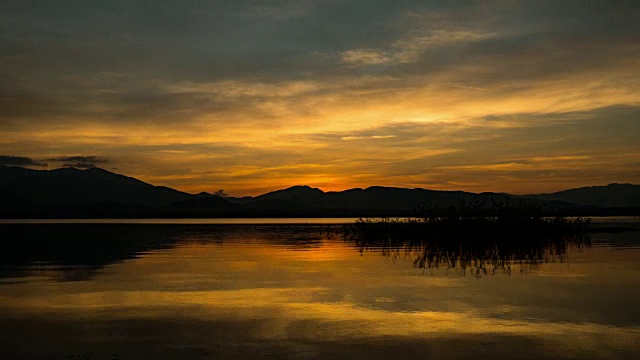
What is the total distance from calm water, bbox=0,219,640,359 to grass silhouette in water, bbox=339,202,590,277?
3.18 m

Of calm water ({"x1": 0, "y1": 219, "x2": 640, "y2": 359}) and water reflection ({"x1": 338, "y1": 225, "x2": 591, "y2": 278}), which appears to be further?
water reflection ({"x1": 338, "y1": 225, "x2": 591, "y2": 278})

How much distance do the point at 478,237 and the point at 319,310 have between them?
27856 millimetres

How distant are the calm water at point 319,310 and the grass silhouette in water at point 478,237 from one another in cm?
318

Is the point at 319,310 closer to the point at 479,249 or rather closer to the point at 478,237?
the point at 479,249

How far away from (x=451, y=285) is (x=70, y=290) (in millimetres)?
11841

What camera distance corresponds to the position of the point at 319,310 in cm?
1692

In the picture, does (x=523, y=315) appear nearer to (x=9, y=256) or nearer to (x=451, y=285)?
(x=451, y=285)

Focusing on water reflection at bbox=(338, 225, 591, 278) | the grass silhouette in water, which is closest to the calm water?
water reflection at bbox=(338, 225, 591, 278)

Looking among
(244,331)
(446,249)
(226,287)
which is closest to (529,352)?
(244,331)

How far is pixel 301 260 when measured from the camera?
31578mm

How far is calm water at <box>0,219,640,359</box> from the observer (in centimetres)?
1272

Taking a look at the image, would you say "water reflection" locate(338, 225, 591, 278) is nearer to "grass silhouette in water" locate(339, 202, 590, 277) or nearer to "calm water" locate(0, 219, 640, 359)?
"grass silhouette in water" locate(339, 202, 590, 277)

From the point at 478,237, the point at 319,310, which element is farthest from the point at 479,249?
the point at 319,310

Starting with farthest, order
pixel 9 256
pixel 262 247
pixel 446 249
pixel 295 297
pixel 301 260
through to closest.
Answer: pixel 262 247 → pixel 446 249 → pixel 9 256 → pixel 301 260 → pixel 295 297
